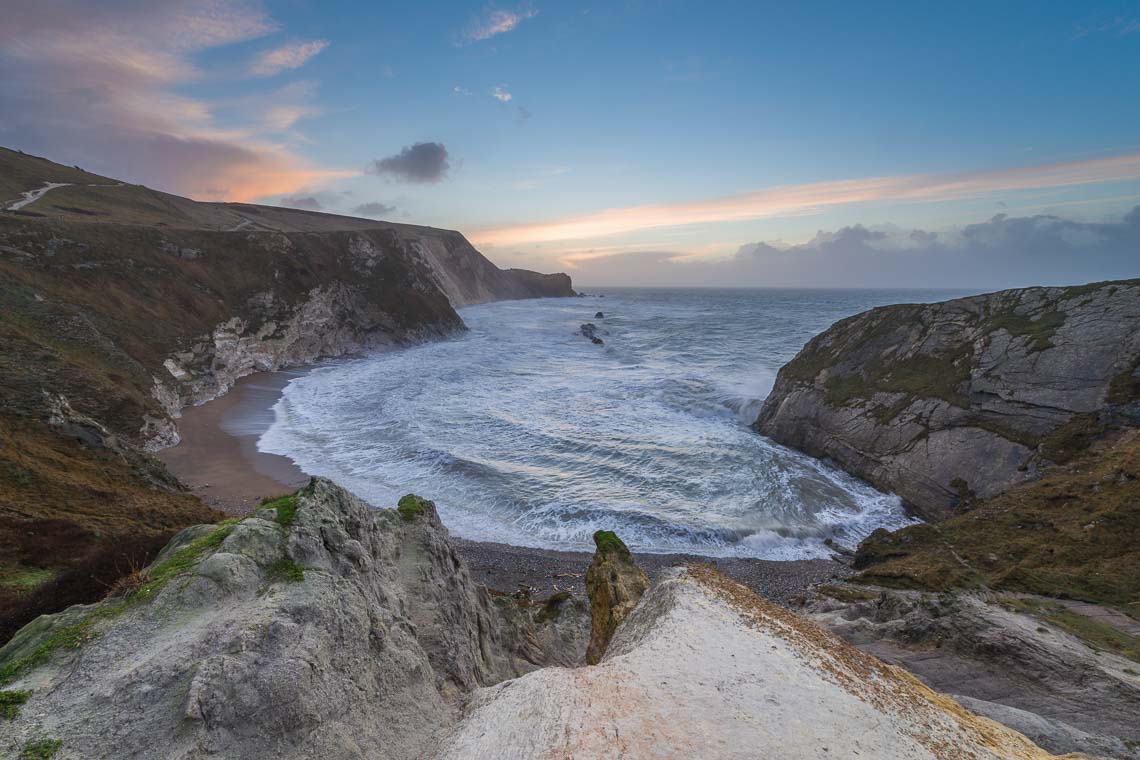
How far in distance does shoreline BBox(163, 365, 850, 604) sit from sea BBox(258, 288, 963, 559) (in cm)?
78

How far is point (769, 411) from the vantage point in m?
29.7

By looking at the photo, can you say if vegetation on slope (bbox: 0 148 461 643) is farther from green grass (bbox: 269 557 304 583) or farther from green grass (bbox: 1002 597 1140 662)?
green grass (bbox: 1002 597 1140 662)

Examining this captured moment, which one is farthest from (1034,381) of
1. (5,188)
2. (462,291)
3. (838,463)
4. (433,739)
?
(462,291)

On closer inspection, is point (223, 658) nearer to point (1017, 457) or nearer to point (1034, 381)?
point (1017, 457)

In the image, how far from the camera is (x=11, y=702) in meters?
3.99

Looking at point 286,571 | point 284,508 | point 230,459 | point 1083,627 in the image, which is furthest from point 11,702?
point 230,459

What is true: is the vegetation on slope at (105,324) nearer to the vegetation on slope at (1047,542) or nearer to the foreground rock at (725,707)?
the foreground rock at (725,707)

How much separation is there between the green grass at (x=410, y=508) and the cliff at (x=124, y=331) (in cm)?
404

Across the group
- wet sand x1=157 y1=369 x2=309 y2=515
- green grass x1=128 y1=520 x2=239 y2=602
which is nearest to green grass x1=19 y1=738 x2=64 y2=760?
green grass x1=128 y1=520 x2=239 y2=602

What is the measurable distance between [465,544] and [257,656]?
12.6m

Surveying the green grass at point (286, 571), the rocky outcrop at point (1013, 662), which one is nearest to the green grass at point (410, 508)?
the green grass at point (286, 571)

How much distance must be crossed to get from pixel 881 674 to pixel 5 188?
83801mm

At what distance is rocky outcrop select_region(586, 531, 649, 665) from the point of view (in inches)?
377

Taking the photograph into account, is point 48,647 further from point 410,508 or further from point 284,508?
point 410,508
